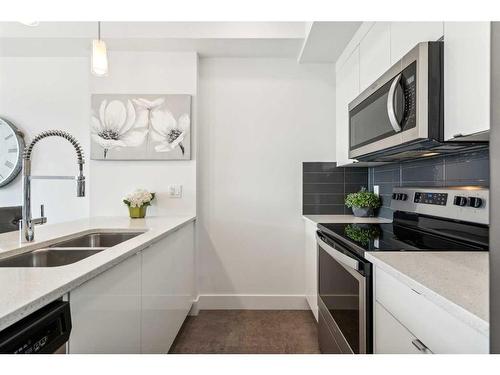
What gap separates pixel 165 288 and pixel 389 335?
1.17 m

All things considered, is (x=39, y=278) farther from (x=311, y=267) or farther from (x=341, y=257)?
(x=311, y=267)

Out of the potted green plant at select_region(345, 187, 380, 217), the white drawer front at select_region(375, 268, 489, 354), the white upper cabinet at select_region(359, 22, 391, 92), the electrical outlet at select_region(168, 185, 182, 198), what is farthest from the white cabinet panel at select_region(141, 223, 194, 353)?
the white upper cabinet at select_region(359, 22, 391, 92)

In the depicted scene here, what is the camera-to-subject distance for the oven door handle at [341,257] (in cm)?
116

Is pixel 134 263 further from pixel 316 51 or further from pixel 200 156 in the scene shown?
pixel 316 51

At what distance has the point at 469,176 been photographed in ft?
4.52

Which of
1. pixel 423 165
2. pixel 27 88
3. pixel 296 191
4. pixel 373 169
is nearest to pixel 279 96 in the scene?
pixel 296 191

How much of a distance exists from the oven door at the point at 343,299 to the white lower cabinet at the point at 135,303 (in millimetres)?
889

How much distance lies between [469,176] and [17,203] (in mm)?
3454

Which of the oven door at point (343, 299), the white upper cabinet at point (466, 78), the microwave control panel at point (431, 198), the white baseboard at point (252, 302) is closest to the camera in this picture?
the white upper cabinet at point (466, 78)

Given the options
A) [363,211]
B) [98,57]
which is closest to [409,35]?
[363,211]

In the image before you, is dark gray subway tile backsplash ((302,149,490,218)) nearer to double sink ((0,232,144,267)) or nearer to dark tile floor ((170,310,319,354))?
dark tile floor ((170,310,319,354))

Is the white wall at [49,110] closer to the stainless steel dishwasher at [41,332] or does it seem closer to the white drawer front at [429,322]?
the stainless steel dishwasher at [41,332]

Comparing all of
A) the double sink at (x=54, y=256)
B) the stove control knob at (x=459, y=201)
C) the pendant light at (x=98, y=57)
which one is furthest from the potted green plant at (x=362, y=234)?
the pendant light at (x=98, y=57)

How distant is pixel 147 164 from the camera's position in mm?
2559
